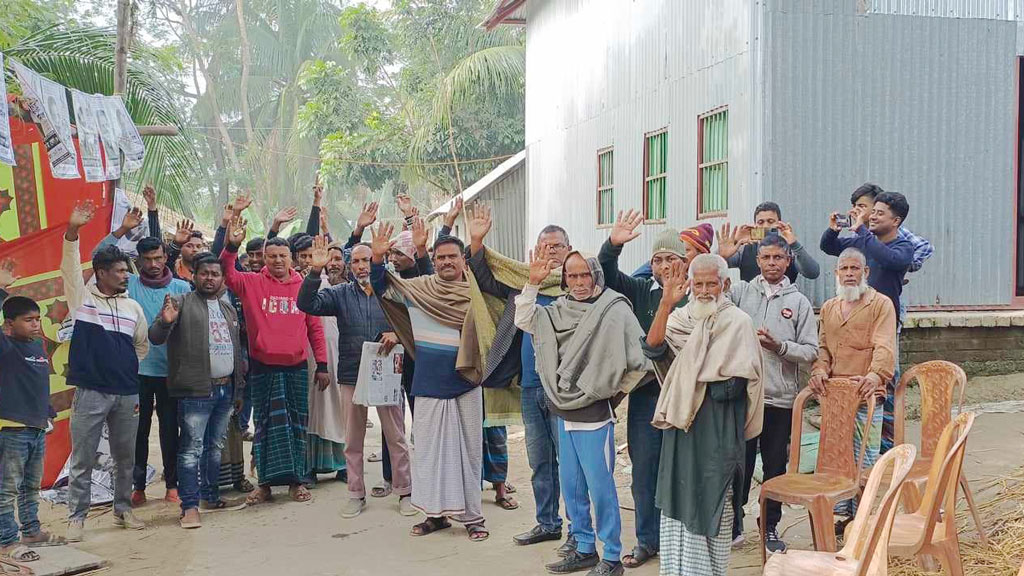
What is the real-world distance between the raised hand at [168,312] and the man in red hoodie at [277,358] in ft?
2.19

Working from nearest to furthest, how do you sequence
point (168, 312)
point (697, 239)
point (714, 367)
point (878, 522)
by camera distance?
point (878, 522) < point (714, 367) < point (697, 239) < point (168, 312)

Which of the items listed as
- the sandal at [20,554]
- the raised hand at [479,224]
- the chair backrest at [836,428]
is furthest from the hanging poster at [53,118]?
the chair backrest at [836,428]

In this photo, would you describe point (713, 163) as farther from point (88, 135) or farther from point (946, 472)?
point (946, 472)

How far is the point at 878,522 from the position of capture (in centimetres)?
324

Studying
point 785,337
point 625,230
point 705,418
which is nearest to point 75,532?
point 625,230

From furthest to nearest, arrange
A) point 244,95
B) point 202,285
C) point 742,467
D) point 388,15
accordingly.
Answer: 1. point 244,95
2. point 388,15
3. point 202,285
4. point 742,467

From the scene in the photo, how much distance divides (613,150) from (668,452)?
8220 millimetres

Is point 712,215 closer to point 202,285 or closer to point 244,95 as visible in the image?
point 202,285

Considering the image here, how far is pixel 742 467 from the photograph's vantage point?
4613 millimetres

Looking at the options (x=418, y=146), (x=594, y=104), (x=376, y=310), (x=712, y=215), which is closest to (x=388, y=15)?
(x=418, y=146)

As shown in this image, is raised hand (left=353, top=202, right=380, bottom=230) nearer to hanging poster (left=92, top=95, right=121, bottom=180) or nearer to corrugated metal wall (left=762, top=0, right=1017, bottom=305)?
hanging poster (left=92, top=95, right=121, bottom=180)

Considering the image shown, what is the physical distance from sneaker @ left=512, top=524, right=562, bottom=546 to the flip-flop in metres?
0.86

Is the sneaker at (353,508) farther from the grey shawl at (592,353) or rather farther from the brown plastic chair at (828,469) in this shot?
the brown plastic chair at (828,469)

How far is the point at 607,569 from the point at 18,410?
347 centimetres
